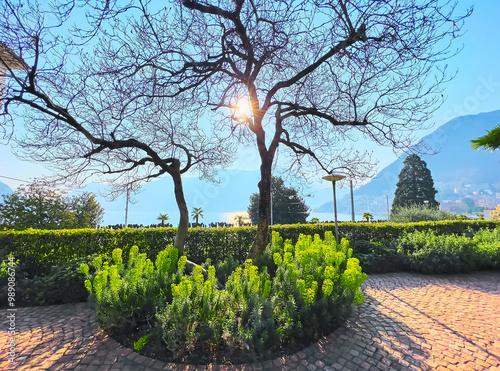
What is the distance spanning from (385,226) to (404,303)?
5.12m

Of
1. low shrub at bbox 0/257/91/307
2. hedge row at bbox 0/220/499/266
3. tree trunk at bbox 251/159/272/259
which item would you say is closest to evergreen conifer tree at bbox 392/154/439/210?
hedge row at bbox 0/220/499/266

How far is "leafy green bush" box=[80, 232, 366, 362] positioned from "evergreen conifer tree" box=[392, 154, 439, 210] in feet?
114

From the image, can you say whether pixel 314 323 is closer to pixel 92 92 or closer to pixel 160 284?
pixel 160 284

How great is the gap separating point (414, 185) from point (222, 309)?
37.7 metres

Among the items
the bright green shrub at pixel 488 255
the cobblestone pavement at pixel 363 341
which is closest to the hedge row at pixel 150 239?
the cobblestone pavement at pixel 363 341

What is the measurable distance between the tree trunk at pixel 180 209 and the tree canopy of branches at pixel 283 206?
20626 mm

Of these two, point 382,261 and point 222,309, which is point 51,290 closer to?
point 222,309

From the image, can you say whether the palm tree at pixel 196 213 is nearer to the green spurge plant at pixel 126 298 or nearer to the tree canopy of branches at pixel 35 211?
the tree canopy of branches at pixel 35 211

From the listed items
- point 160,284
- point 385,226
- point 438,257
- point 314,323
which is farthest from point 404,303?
point 385,226

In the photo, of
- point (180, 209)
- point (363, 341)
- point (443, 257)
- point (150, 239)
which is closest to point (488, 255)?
point (443, 257)

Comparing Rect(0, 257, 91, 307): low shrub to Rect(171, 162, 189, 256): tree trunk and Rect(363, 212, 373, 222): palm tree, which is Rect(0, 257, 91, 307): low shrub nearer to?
Rect(171, 162, 189, 256): tree trunk

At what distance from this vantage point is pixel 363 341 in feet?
9.54

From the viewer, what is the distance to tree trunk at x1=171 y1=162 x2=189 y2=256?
213 inches

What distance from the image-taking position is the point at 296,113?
567 cm
